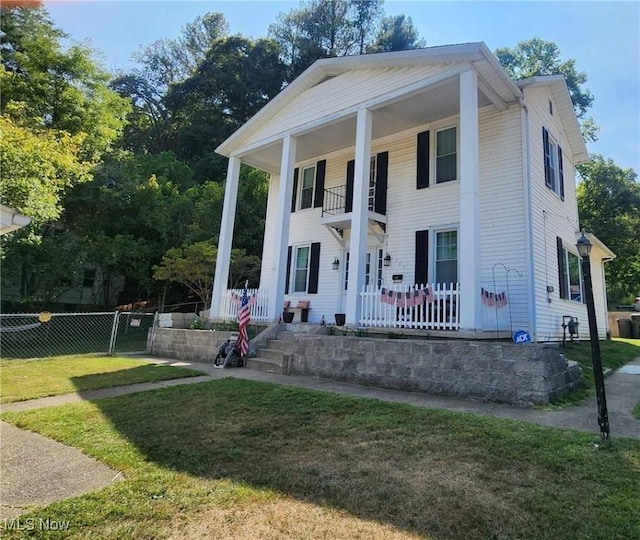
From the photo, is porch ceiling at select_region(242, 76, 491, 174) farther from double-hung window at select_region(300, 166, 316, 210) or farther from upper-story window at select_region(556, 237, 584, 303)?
upper-story window at select_region(556, 237, 584, 303)

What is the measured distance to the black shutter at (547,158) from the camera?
985 centimetres

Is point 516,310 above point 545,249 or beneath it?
beneath

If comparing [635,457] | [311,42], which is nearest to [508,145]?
[635,457]

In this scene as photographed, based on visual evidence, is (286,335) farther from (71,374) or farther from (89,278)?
(89,278)

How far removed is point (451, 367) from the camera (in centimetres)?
589

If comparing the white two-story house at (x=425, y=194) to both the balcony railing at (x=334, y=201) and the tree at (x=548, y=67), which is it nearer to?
the balcony railing at (x=334, y=201)

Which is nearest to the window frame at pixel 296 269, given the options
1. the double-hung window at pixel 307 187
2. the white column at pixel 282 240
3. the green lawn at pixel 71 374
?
the double-hung window at pixel 307 187

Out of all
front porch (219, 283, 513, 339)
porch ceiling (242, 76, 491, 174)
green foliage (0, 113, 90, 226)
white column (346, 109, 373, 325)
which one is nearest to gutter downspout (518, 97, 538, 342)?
front porch (219, 283, 513, 339)

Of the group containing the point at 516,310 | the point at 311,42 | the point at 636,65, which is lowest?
the point at 516,310

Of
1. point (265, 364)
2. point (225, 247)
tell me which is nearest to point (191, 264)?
point (225, 247)

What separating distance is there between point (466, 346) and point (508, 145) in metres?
5.63

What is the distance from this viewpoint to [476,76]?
7828 mm

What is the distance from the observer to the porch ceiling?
8.95 metres

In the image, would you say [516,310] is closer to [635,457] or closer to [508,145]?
[508,145]
